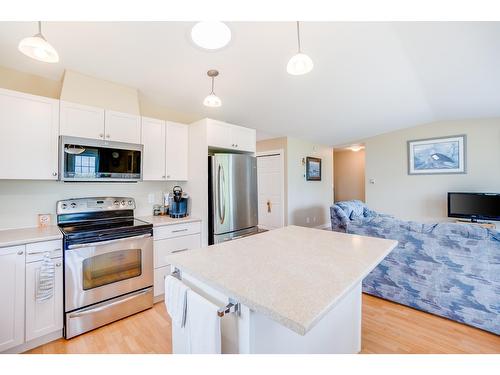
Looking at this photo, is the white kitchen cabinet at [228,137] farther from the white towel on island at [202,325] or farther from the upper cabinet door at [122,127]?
the white towel on island at [202,325]

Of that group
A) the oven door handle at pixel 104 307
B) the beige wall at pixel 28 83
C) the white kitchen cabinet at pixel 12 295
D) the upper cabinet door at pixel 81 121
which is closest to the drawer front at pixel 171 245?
the oven door handle at pixel 104 307

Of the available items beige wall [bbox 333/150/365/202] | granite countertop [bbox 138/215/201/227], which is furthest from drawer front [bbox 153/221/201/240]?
beige wall [bbox 333/150/365/202]

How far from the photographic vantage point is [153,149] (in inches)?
105

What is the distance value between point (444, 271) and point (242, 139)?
2680 mm

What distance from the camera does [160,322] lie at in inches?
82.2

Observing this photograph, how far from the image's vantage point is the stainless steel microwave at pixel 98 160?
2053mm

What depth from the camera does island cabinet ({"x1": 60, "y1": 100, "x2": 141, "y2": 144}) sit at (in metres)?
2.10

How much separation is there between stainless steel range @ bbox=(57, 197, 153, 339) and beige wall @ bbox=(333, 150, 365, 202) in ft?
22.0

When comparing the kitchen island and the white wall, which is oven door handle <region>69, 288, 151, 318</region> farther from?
the white wall

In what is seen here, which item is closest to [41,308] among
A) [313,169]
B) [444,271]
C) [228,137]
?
[228,137]

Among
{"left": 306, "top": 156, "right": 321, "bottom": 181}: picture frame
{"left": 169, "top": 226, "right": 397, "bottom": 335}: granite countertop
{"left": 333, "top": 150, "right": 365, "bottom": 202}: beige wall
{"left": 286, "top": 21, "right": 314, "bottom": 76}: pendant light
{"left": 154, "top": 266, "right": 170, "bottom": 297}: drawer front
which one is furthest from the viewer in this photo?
{"left": 333, "top": 150, "right": 365, "bottom": 202}: beige wall
